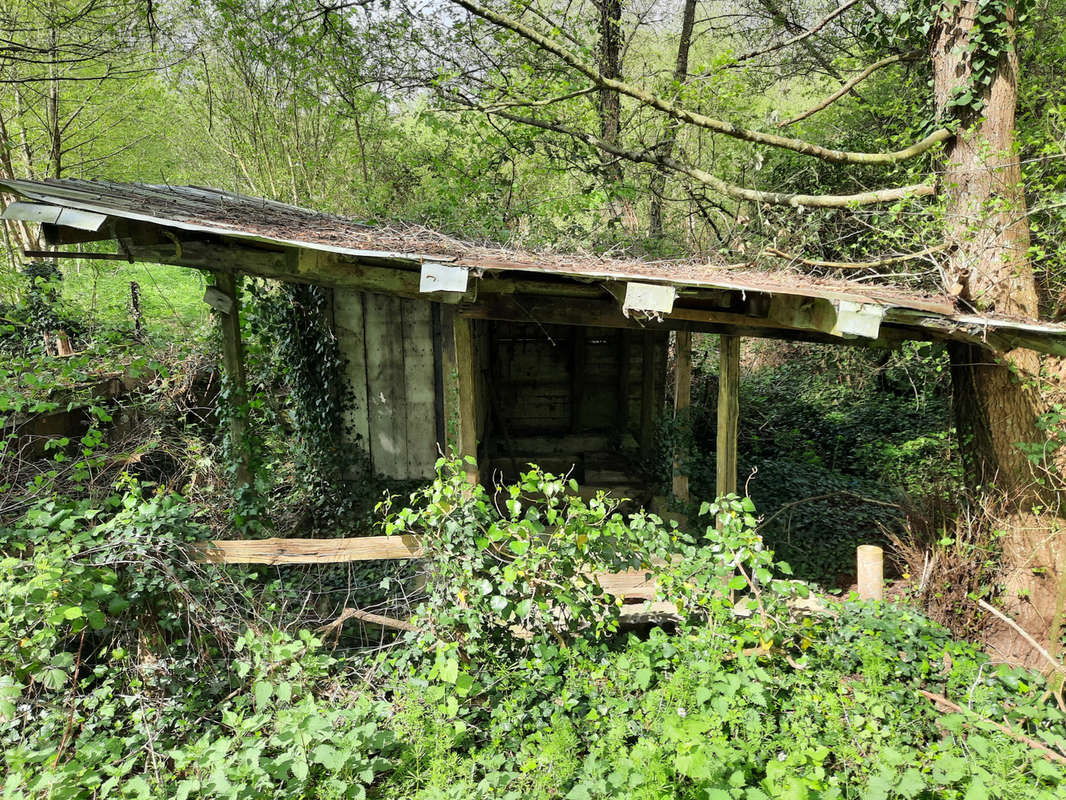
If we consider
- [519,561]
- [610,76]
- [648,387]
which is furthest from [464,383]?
[610,76]

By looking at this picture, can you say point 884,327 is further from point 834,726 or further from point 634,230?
point 634,230

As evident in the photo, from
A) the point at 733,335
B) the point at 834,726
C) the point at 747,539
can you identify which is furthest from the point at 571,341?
the point at 834,726

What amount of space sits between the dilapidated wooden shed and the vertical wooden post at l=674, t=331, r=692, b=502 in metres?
0.02

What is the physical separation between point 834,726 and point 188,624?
383 cm

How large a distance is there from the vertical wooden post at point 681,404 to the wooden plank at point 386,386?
3.33 meters

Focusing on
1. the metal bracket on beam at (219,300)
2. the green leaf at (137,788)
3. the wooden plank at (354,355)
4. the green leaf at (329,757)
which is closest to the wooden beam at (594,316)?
the metal bracket on beam at (219,300)

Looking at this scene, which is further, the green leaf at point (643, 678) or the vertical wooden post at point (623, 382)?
the vertical wooden post at point (623, 382)

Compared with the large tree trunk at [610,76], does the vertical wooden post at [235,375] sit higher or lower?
lower

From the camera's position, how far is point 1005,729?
308cm

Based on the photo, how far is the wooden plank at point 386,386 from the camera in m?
6.87

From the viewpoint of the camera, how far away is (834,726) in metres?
3.00

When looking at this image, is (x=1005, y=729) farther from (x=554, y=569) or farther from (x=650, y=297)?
(x=650, y=297)

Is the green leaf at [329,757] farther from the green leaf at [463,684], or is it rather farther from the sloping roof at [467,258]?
the sloping roof at [467,258]

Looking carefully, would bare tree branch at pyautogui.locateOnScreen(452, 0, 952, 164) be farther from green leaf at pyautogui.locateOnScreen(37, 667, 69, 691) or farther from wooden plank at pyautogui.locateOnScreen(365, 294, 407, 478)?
green leaf at pyautogui.locateOnScreen(37, 667, 69, 691)
